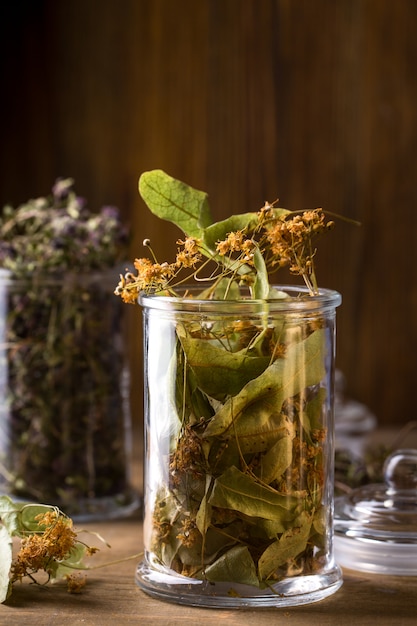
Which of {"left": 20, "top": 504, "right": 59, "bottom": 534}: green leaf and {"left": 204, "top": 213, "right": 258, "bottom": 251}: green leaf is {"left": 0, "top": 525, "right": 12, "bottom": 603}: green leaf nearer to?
{"left": 20, "top": 504, "right": 59, "bottom": 534}: green leaf

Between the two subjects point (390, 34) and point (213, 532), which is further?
→ point (390, 34)

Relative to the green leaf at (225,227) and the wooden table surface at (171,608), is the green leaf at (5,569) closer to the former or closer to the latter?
the wooden table surface at (171,608)

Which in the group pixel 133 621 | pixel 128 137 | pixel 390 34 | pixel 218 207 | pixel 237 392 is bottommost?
pixel 133 621

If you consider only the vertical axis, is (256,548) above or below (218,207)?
below

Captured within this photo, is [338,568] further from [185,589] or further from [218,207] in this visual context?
[218,207]

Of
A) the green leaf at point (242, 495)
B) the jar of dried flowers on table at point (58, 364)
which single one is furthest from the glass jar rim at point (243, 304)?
the jar of dried flowers on table at point (58, 364)

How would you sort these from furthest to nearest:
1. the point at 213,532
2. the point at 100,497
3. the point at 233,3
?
the point at 233,3 < the point at 100,497 < the point at 213,532

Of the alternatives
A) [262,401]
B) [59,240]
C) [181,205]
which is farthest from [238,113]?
[262,401]

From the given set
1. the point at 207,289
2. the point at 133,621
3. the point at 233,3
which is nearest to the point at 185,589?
the point at 133,621

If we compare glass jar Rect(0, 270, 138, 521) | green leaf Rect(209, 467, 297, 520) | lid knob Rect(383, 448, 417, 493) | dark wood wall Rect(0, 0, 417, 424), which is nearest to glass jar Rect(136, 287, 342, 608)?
green leaf Rect(209, 467, 297, 520)
